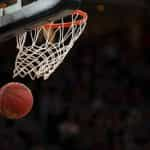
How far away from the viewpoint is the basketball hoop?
2.25m

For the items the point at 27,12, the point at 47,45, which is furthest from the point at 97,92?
the point at 27,12

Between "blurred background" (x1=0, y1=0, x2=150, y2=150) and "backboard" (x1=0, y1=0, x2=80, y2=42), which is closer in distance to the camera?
"backboard" (x1=0, y1=0, x2=80, y2=42)

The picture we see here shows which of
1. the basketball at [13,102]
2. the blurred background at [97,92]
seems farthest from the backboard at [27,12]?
the blurred background at [97,92]

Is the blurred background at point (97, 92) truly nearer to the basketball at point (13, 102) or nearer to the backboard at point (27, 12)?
the basketball at point (13, 102)

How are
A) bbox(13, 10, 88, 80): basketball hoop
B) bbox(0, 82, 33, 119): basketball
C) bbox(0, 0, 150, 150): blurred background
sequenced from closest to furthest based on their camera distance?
bbox(0, 82, 33, 119): basketball, bbox(13, 10, 88, 80): basketball hoop, bbox(0, 0, 150, 150): blurred background

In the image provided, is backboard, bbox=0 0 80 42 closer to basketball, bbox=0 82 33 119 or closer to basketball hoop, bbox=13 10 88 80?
basketball, bbox=0 82 33 119

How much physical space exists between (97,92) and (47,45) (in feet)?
8.48

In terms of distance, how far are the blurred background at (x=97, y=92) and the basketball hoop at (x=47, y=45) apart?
1.98 m

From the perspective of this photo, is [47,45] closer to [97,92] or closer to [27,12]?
[27,12]

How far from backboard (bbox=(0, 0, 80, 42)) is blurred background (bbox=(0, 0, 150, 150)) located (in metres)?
2.51

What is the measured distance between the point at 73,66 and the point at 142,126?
0.93 metres

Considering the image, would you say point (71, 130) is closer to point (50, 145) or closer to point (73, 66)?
point (50, 145)

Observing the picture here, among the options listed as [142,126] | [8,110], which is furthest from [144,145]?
[8,110]

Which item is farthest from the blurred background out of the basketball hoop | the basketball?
the basketball
